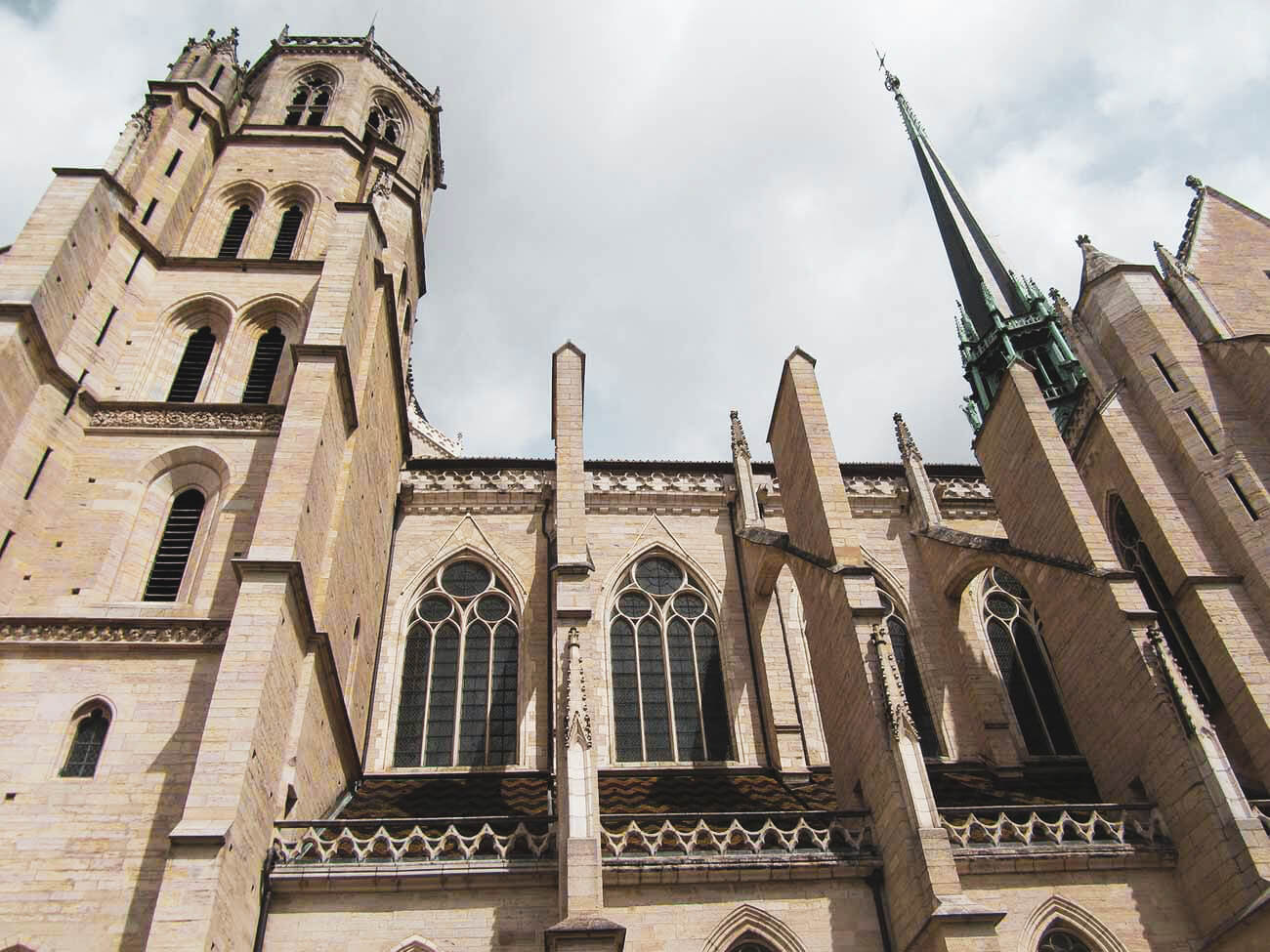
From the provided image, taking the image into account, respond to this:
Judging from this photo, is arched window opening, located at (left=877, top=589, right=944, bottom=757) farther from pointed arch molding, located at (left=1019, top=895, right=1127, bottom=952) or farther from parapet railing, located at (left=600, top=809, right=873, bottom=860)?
pointed arch molding, located at (left=1019, top=895, right=1127, bottom=952)

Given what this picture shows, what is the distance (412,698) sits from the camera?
14836 millimetres

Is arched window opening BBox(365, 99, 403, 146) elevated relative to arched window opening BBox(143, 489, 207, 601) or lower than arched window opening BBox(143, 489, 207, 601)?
elevated

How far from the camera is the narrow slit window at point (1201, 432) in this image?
1423 cm

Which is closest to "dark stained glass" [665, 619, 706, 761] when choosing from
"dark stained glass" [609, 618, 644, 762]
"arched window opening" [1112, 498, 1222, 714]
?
"dark stained glass" [609, 618, 644, 762]

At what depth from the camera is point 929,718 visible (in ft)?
50.0

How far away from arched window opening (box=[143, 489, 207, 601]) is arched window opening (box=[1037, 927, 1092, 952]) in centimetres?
1038

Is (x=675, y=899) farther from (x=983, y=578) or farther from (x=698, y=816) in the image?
(x=983, y=578)

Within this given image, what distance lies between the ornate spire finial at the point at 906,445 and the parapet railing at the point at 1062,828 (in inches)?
291

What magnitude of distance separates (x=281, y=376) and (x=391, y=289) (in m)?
3.43

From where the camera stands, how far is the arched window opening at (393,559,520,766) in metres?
14.3

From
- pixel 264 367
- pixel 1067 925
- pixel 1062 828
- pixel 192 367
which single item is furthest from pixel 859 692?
pixel 192 367

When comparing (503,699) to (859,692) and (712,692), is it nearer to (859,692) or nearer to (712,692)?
(712,692)

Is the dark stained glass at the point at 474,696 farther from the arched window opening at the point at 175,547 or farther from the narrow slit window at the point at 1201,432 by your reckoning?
the narrow slit window at the point at 1201,432

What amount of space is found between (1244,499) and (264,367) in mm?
14256
